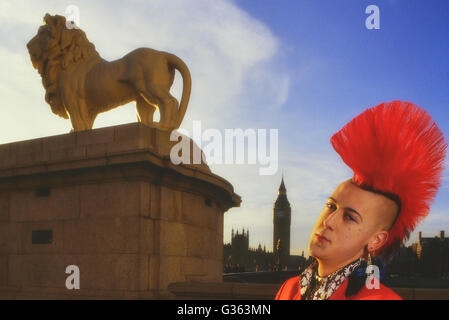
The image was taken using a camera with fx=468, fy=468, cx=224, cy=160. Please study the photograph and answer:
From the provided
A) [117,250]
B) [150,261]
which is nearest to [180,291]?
[150,261]

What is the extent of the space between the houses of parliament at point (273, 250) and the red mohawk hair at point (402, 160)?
69.4 metres

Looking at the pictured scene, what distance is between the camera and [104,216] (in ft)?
21.7

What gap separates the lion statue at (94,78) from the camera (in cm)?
727

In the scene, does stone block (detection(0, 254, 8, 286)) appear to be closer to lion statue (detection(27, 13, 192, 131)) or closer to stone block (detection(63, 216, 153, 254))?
stone block (detection(63, 216, 153, 254))

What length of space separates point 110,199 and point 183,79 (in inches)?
91.6

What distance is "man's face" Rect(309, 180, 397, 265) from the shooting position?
2.16 meters

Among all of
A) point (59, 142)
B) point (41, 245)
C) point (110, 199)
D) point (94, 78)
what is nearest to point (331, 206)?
point (110, 199)

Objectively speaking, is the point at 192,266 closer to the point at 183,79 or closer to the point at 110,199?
the point at 110,199

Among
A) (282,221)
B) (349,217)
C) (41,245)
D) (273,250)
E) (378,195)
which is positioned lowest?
(273,250)

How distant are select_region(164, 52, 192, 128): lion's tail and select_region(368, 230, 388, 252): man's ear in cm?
553

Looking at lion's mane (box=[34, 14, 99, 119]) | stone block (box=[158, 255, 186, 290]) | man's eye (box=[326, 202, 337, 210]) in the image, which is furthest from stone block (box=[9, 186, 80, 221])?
man's eye (box=[326, 202, 337, 210])
